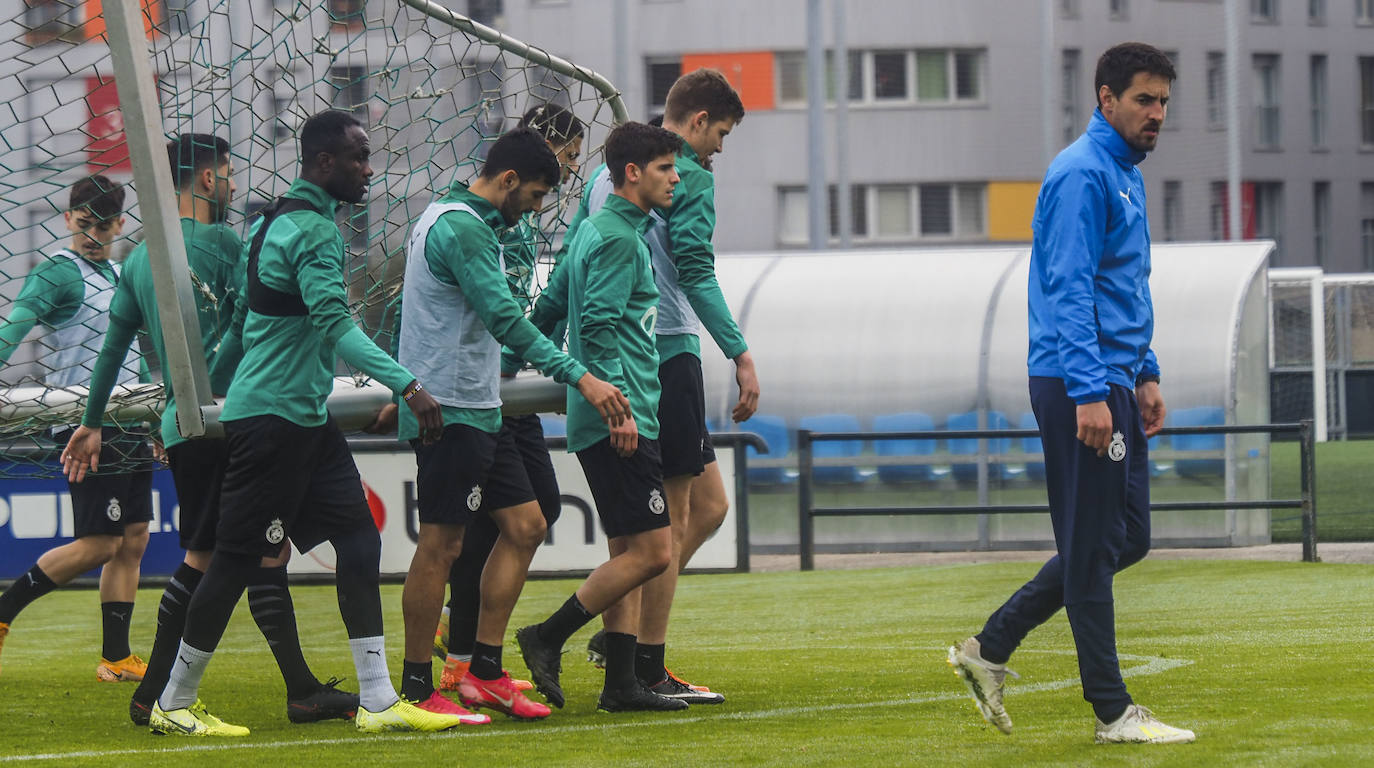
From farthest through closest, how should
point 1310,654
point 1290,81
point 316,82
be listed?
1. point 1290,81
2. point 1310,654
3. point 316,82

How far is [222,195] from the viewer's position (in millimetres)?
6512

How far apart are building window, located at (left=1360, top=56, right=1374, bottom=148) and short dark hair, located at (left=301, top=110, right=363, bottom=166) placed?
45.0 m

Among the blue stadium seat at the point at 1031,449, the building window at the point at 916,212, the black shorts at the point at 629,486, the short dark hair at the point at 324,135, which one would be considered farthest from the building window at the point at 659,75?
the short dark hair at the point at 324,135

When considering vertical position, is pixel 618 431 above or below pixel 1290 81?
below

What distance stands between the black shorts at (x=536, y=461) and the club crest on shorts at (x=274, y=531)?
1.08 meters

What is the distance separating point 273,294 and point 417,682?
1318mm

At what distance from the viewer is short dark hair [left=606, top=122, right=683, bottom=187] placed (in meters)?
6.20

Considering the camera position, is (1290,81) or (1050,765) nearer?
(1050,765)

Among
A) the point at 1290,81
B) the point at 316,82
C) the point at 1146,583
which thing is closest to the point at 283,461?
the point at 316,82

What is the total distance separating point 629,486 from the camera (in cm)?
613

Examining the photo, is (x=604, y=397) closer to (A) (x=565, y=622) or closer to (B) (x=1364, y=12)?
(A) (x=565, y=622)

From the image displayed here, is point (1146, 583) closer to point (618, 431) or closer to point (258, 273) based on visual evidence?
point (618, 431)

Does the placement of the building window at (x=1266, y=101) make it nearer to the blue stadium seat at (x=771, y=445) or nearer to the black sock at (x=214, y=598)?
the blue stadium seat at (x=771, y=445)

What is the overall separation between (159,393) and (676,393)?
1.92 m
